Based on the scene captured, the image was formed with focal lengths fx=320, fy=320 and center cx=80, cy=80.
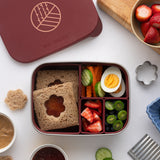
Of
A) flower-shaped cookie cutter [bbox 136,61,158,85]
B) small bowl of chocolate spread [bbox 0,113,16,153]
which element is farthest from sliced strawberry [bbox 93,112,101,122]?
small bowl of chocolate spread [bbox 0,113,16,153]

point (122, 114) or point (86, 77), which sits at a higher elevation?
point (86, 77)

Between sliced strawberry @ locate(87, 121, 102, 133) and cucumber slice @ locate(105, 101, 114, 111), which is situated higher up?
cucumber slice @ locate(105, 101, 114, 111)

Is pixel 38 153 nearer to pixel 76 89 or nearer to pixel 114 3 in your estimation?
pixel 76 89

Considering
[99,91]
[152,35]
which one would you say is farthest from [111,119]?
[152,35]

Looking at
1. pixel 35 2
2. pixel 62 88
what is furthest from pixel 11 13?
pixel 62 88

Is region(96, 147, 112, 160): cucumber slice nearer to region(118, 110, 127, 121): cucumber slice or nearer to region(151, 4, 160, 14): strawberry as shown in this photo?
region(118, 110, 127, 121): cucumber slice

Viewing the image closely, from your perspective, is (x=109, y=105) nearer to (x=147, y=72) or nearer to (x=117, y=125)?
(x=117, y=125)
